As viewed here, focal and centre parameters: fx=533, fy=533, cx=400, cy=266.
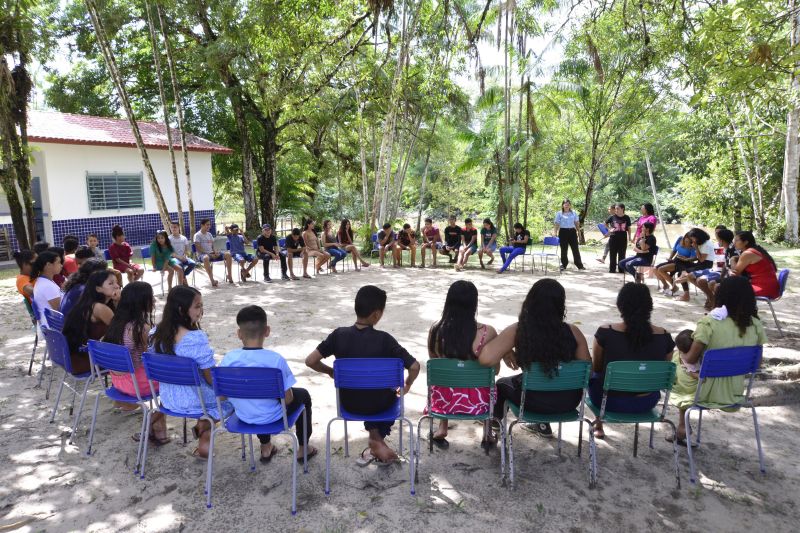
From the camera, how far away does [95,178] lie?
15281 millimetres

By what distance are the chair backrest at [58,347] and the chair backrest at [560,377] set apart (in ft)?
11.3

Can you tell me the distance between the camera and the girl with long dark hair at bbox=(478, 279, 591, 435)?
3.31 m

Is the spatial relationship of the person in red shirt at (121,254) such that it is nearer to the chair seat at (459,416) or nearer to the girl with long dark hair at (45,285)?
the girl with long dark hair at (45,285)

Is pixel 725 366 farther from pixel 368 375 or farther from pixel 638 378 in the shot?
pixel 368 375

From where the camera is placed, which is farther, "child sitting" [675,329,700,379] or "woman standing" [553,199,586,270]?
"woman standing" [553,199,586,270]

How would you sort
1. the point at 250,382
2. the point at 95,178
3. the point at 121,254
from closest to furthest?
1. the point at 250,382
2. the point at 121,254
3. the point at 95,178

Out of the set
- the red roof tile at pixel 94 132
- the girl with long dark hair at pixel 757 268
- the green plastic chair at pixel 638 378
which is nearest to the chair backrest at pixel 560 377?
the green plastic chair at pixel 638 378

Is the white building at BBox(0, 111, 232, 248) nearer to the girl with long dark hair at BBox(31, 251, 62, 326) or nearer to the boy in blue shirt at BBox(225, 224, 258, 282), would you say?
the boy in blue shirt at BBox(225, 224, 258, 282)

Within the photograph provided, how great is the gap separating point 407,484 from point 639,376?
1594 millimetres

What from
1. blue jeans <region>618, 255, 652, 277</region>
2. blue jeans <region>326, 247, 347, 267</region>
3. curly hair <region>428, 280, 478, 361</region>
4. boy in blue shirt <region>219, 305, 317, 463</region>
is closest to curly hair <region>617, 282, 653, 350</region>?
curly hair <region>428, 280, 478, 361</region>

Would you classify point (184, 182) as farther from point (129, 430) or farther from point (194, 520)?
point (194, 520)

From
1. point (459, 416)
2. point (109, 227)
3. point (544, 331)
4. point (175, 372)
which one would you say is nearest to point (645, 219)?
point (544, 331)

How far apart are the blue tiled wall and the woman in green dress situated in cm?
1528

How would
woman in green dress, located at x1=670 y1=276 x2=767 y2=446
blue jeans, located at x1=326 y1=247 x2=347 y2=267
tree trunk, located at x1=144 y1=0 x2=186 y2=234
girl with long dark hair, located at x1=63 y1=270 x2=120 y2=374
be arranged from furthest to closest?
tree trunk, located at x1=144 y1=0 x2=186 y2=234 < blue jeans, located at x1=326 y1=247 x2=347 y2=267 < girl with long dark hair, located at x1=63 y1=270 x2=120 y2=374 < woman in green dress, located at x1=670 y1=276 x2=767 y2=446
